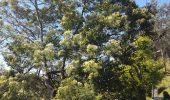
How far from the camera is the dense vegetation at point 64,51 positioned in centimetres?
1945

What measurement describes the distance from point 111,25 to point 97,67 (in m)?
2.88

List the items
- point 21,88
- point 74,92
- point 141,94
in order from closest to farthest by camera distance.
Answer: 1. point 74,92
2. point 21,88
3. point 141,94

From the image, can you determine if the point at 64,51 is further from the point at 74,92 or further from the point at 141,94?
the point at 141,94

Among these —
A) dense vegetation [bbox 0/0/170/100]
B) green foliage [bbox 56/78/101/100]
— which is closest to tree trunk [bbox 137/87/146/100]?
dense vegetation [bbox 0/0/170/100]

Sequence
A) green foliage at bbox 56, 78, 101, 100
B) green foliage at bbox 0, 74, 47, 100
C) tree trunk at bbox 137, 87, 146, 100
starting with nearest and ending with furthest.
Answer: green foliage at bbox 56, 78, 101, 100, green foliage at bbox 0, 74, 47, 100, tree trunk at bbox 137, 87, 146, 100

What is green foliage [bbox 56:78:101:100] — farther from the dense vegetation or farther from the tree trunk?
the tree trunk

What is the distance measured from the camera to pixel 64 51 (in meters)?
20.2

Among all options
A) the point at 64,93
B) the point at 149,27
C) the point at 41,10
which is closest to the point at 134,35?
the point at 149,27

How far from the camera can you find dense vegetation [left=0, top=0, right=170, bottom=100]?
63.8ft

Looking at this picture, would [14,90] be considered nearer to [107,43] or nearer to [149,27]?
[107,43]

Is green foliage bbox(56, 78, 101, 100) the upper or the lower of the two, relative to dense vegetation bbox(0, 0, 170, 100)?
lower

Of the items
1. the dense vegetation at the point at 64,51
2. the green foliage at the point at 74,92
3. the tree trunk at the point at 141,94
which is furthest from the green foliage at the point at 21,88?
the tree trunk at the point at 141,94

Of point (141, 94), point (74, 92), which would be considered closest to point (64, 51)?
point (74, 92)

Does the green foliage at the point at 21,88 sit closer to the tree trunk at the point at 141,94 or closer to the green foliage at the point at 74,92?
the green foliage at the point at 74,92
